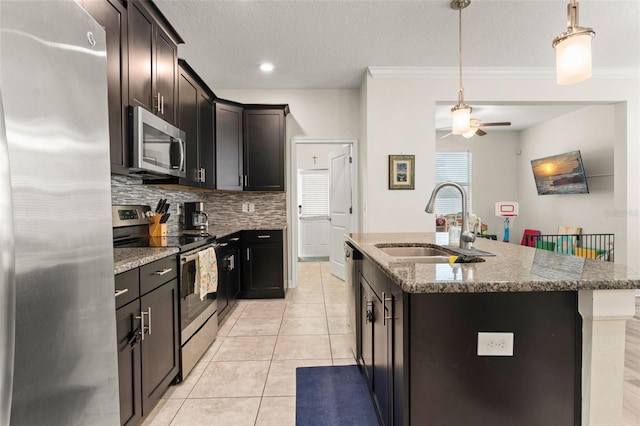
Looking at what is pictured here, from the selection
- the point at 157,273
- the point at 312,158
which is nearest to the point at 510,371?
the point at 157,273

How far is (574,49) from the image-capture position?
4.83 ft

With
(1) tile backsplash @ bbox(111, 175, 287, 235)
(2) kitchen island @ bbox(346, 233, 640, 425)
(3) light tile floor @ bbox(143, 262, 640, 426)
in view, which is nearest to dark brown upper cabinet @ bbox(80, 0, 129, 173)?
(3) light tile floor @ bbox(143, 262, 640, 426)

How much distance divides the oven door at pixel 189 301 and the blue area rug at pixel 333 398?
0.79m

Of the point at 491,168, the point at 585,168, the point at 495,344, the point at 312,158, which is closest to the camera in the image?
the point at 495,344

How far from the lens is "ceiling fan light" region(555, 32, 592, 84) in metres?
1.45

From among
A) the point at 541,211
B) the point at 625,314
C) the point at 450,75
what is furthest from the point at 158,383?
the point at 541,211

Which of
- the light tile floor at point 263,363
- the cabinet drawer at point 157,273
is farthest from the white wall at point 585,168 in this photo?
the cabinet drawer at point 157,273

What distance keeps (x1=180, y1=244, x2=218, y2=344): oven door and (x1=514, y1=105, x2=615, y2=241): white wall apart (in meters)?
5.25

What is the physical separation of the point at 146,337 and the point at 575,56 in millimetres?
2414

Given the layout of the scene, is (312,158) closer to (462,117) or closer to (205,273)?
(462,117)

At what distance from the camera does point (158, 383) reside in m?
1.76

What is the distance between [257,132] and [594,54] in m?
3.75

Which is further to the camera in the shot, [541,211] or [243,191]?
[541,211]

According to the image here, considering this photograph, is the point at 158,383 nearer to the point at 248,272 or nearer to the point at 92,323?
the point at 92,323
